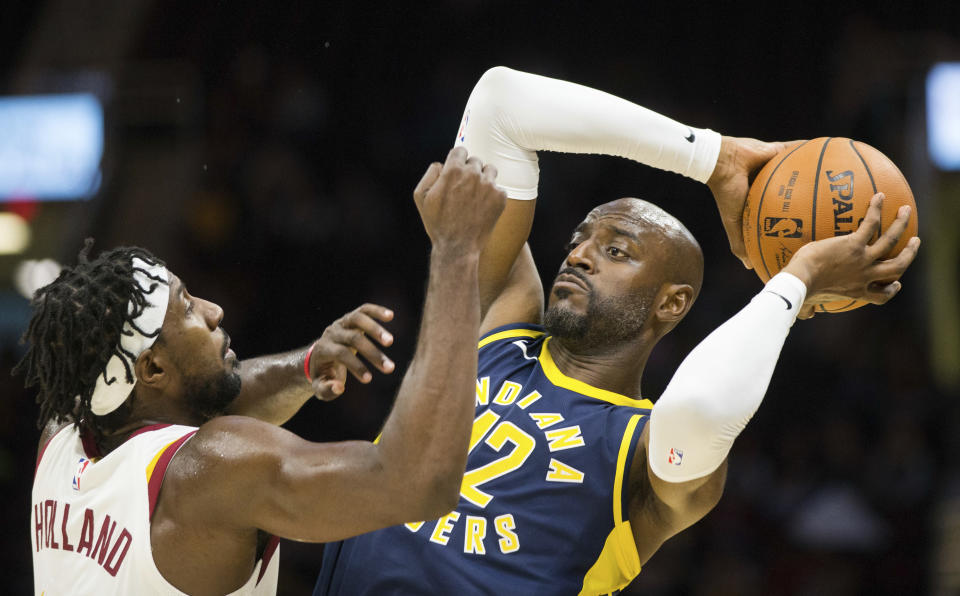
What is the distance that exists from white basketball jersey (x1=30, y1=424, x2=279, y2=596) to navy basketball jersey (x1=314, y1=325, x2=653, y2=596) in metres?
0.45

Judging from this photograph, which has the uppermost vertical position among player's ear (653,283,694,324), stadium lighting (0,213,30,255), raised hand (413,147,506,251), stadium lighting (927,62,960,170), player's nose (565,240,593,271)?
Answer: stadium lighting (927,62,960,170)

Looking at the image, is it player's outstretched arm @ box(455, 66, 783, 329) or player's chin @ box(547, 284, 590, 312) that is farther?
player's chin @ box(547, 284, 590, 312)

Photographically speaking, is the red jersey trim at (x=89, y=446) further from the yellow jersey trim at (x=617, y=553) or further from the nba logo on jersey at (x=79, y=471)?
the yellow jersey trim at (x=617, y=553)

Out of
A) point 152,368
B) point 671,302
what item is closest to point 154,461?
point 152,368

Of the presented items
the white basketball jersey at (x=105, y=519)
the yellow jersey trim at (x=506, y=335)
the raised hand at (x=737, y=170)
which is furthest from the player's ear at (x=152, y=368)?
the raised hand at (x=737, y=170)

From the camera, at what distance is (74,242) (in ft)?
28.7

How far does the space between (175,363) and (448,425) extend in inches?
36.7

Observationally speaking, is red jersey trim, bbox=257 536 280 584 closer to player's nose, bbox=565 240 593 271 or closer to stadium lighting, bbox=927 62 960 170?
player's nose, bbox=565 240 593 271

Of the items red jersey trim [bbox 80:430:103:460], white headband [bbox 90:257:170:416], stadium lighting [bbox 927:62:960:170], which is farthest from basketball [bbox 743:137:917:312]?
stadium lighting [bbox 927:62:960:170]

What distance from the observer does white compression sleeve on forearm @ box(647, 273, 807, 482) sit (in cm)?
268

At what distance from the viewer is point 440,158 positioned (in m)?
8.16

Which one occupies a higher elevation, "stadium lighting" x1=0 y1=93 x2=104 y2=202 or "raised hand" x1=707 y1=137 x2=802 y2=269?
"raised hand" x1=707 y1=137 x2=802 y2=269

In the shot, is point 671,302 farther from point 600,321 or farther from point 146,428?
point 146,428

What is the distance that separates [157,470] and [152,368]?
318 mm
